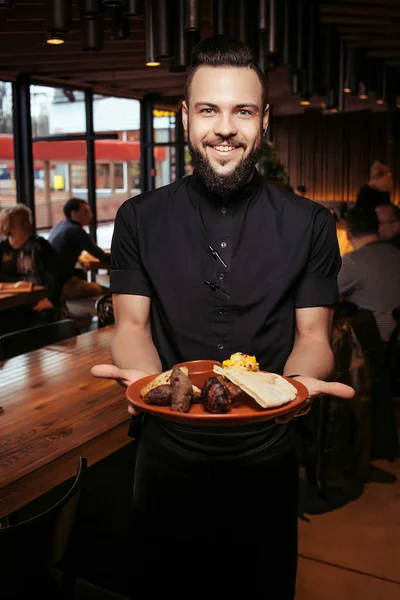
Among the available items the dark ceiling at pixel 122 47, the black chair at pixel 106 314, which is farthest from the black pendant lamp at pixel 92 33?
the black chair at pixel 106 314

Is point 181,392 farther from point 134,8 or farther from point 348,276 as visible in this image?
point 348,276

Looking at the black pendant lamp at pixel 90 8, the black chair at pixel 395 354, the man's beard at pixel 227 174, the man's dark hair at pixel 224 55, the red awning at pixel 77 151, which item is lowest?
the black chair at pixel 395 354

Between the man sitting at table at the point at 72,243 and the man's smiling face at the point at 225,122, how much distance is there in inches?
199

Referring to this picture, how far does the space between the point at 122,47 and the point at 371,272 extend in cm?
332

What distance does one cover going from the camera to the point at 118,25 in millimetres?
3928

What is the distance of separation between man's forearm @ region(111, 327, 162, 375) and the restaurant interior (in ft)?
0.88

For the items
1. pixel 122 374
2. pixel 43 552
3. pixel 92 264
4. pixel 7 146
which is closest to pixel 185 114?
pixel 122 374

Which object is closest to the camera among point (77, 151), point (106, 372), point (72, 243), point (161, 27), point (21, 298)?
point (106, 372)

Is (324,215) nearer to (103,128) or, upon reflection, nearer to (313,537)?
(313,537)

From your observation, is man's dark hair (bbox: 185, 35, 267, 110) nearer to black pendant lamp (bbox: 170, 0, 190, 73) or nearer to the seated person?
black pendant lamp (bbox: 170, 0, 190, 73)

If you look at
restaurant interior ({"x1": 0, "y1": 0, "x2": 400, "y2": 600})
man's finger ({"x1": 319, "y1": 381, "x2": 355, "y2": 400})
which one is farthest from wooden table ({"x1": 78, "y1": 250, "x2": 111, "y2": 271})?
man's finger ({"x1": 319, "y1": 381, "x2": 355, "y2": 400})

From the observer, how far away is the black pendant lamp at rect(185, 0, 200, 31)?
3.72m

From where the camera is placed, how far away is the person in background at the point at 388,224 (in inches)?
173

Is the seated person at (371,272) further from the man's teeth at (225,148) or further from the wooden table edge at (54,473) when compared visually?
the man's teeth at (225,148)
